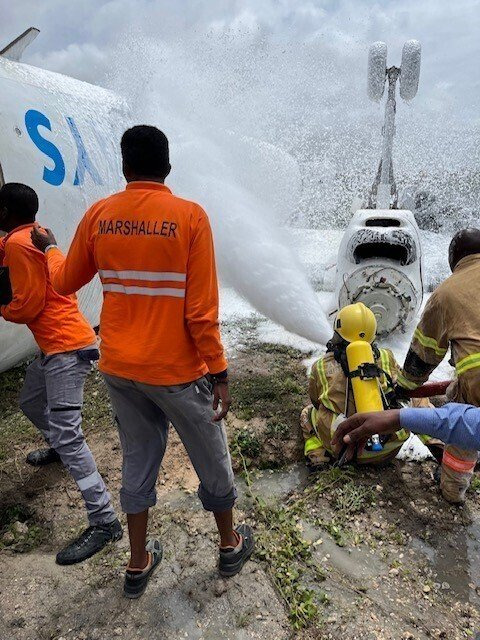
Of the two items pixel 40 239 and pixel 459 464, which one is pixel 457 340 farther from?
pixel 40 239

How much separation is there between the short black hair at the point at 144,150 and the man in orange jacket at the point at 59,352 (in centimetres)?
84

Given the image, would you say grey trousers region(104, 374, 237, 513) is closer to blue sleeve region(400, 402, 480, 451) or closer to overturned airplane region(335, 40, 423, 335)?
blue sleeve region(400, 402, 480, 451)

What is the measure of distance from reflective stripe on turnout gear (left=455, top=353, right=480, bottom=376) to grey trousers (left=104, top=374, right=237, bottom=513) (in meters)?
1.39

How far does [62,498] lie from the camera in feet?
9.43

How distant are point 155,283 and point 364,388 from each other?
1416 millimetres

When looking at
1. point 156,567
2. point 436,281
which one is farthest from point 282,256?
point 156,567

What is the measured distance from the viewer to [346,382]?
121 inches

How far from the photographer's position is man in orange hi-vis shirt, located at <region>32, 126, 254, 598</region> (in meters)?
1.78

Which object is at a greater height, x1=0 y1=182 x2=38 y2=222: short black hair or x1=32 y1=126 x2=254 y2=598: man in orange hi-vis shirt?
x1=0 y1=182 x2=38 y2=222: short black hair

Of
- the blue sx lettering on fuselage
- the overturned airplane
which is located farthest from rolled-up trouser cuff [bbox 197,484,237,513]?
the overturned airplane

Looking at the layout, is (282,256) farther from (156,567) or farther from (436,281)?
(156,567)

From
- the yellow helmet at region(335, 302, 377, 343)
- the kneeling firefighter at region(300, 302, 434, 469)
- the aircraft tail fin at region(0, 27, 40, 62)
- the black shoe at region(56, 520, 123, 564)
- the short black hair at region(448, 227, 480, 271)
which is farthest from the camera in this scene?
the aircraft tail fin at region(0, 27, 40, 62)

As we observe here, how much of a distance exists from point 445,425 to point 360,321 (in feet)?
4.52

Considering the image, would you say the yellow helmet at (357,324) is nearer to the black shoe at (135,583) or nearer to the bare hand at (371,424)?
the bare hand at (371,424)
